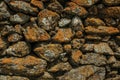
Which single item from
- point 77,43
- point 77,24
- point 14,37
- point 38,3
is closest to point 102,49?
point 77,43

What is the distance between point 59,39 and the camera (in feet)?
15.6

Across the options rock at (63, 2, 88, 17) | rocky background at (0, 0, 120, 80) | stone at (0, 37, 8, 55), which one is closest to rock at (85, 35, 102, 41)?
rocky background at (0, 0, 120, 80)

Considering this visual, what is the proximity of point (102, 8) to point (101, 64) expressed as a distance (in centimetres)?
101

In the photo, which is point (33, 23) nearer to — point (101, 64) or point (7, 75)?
point (7, 75)

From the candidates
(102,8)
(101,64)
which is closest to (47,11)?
(102,8)

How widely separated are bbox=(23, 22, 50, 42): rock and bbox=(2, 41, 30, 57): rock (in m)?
0.14

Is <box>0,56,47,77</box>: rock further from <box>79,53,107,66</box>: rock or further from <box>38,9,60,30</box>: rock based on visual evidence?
<box>79,53,107,66</box>: rock

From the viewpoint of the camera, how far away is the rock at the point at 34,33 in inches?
182

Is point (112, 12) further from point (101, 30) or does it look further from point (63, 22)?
point (63, 22)

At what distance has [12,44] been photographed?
4691 millimetres

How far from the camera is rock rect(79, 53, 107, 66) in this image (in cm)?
491

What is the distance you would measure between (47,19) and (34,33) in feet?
1.11

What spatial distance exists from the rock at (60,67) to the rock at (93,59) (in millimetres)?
234

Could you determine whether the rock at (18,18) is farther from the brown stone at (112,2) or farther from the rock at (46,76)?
the brown stone at (112,2)
